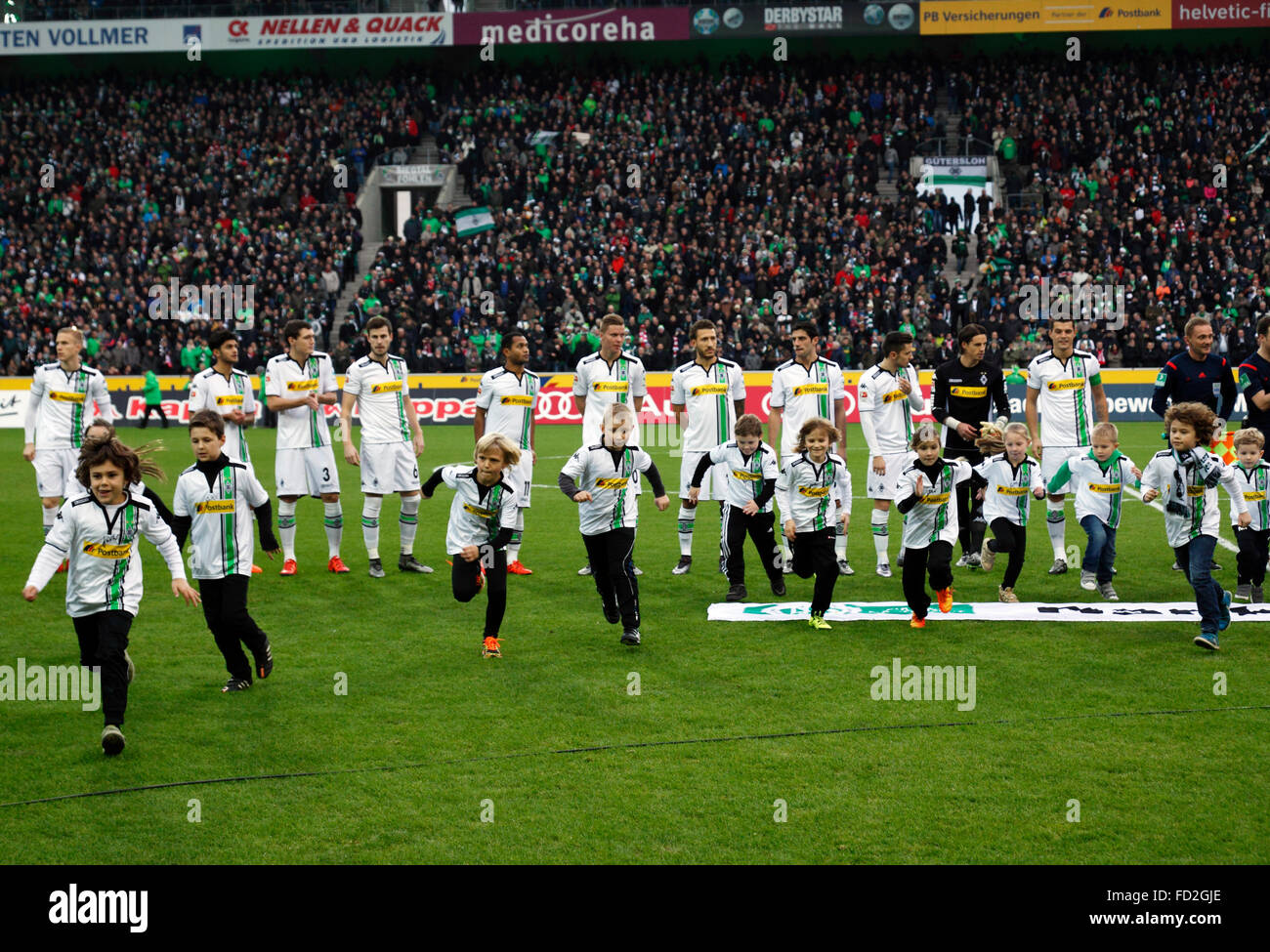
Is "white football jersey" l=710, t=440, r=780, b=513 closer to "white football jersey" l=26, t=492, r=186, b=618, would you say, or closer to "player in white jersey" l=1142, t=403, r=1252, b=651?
"player in white jersey" l=1142, t=403, r=1252, b=651

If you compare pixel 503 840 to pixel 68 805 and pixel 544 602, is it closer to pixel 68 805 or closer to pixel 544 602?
pixel 68 805

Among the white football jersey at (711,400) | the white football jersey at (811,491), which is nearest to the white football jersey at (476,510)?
the white football jersey at (811,491)

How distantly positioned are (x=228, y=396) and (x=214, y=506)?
4.22 metres

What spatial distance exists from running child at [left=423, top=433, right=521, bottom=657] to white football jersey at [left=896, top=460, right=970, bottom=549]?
9.33 feet

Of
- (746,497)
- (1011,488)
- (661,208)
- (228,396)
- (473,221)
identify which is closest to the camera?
(746,497)

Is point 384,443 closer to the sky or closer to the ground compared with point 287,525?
closer to the sky

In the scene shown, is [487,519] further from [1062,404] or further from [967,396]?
[1062,404]

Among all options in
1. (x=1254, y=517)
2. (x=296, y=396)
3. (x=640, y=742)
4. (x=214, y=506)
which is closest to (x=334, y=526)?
(x=296, y=396)

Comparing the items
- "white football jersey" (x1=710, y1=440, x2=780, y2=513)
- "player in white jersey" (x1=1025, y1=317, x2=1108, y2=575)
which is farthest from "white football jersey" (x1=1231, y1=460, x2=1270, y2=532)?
"white football jersey" (x1=710, y1=440, x2=780, y2=513)

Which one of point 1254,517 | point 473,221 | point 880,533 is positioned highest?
point 473,221

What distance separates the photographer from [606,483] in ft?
29.8

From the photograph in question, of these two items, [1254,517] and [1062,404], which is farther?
[1062,404]

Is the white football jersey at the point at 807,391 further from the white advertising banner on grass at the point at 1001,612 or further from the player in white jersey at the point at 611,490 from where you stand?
the player in white jersey at the point at 611,490

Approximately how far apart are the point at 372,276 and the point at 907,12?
1888cm
